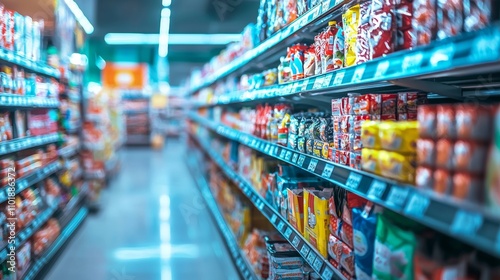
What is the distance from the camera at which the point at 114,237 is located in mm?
4352

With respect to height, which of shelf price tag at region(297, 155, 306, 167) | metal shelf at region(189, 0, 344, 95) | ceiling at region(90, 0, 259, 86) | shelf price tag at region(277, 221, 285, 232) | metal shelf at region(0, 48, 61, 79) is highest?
ceiling at region(90, 0, 259, 86)

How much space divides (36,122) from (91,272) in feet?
4.31

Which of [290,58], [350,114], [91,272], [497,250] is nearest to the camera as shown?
[497,250]

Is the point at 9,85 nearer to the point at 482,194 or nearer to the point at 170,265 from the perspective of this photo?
the point at 170,265

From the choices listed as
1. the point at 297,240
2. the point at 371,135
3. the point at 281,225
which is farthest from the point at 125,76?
the point at 371,135

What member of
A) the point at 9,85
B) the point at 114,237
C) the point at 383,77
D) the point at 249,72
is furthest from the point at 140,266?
the point at 383,77

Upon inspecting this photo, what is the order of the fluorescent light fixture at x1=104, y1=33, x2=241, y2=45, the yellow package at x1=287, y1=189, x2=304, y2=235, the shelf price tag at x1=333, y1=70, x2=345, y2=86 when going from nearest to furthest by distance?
the shelf price tag at x1=333, y1=70, x2=345, y2=86 → the yellow package at x1=287, y1=189, x2=304, y2=235 → the fluorescent light fixture at x1=104, y1=33, x2=241, y2=45

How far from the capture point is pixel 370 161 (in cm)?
125

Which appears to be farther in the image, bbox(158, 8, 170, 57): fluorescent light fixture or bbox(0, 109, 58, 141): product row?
bbox(158, 8, 170, 57): fluorescent light fixture

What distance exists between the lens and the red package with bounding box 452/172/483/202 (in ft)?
2.87

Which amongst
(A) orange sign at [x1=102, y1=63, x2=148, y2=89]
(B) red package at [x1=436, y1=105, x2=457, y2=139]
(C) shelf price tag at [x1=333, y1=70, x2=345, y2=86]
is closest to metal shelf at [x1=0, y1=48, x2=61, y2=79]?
(C) shelf price tag at [x1=333, y1=70, x2=345, y2=86]

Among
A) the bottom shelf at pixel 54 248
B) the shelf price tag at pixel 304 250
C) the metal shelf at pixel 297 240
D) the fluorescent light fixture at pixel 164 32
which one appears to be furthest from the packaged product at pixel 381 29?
the fluorescent light fixture at pixel 164 32

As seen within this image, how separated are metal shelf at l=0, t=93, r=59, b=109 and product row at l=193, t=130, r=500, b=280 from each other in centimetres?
168

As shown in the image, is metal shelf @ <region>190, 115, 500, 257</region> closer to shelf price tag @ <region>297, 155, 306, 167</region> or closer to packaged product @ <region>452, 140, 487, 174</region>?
packaged product @ <region>452, 140, 487, 174</region>
